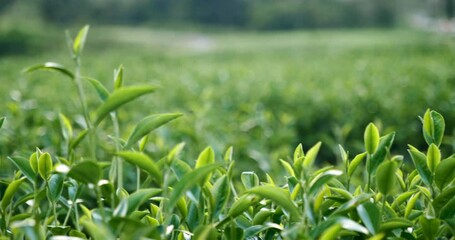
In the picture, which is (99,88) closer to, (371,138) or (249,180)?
(249,180)

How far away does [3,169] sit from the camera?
176 centimetres

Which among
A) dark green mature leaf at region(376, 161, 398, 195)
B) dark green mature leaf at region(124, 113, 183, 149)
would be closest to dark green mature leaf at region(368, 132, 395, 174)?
dark green mature leaf at region(376, 161, 398, 195)

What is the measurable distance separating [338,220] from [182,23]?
122 ft

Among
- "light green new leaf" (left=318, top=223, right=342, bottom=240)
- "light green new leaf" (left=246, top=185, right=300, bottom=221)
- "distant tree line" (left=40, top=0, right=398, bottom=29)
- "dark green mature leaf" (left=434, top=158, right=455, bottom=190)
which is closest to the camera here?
"light green new leaf" (left=318, top=223, right=342, bottom=240)

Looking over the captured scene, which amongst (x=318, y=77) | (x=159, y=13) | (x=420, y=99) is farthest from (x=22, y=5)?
(x=420, y=99)

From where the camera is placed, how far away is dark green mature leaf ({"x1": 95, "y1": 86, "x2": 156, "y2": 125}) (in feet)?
2.36

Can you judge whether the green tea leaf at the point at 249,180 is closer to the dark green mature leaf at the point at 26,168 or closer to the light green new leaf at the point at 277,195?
the light green new leaf at the point at 277,195

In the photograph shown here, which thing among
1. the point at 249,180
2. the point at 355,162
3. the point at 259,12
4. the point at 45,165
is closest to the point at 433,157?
the point at 355,162

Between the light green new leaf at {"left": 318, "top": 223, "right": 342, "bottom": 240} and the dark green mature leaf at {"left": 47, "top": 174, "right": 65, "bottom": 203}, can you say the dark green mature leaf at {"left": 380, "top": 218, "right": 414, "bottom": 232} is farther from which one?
the dark green mature leaf at {"left": 47, "top": 174, "right": 65, "bottom": 203}

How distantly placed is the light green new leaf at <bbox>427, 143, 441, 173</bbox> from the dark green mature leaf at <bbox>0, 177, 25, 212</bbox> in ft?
2.63

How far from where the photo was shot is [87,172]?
709 mm

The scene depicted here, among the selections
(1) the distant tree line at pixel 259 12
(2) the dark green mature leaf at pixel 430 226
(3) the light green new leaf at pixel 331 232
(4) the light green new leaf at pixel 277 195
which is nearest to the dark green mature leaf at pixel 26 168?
(4) the light green new leaf at pixel 277 195

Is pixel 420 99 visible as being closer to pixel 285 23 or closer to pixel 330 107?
pixel 330 107

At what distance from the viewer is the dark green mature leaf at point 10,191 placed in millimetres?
918
